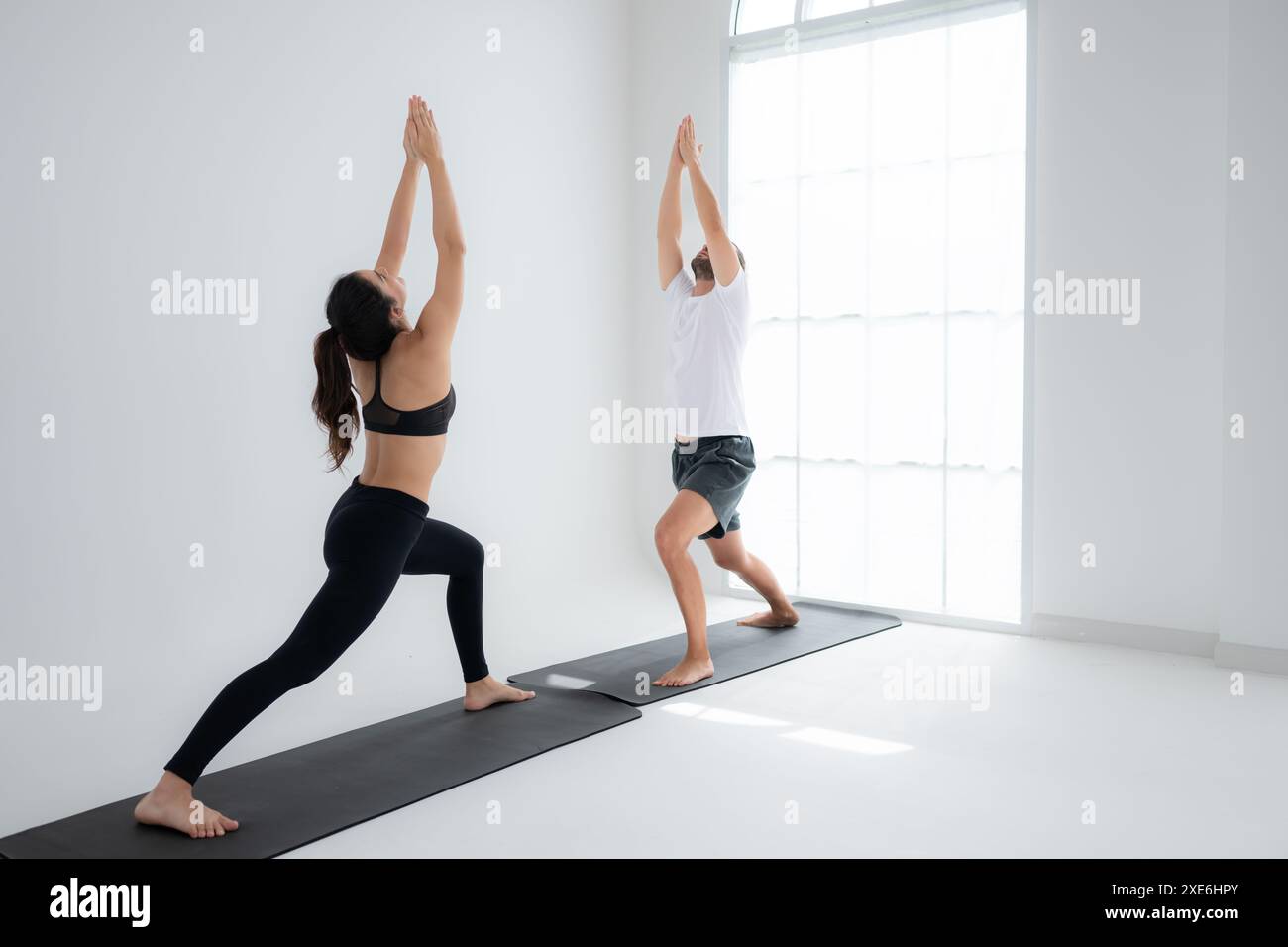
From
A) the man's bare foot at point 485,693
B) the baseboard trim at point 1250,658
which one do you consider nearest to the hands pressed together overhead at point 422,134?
the man's bare foot at point 485,693

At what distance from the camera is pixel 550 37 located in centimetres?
535

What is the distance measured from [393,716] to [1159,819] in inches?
88.4

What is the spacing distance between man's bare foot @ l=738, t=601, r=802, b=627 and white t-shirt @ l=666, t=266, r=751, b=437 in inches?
41.8

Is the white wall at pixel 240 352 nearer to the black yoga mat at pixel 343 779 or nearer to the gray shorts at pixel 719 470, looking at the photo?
the black yoga mat at pixel 343 779

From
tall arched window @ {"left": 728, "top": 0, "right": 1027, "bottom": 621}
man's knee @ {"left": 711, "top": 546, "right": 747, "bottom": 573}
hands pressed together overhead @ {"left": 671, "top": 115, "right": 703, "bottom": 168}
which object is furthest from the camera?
tall arched window @ {"left": 728, "top": 0, "right": 1027, "bottom": 621}

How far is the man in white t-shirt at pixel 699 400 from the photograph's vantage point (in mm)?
3748

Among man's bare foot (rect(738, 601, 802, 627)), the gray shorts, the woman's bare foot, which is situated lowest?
the woman's bare foot

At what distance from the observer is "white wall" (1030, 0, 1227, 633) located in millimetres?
4094

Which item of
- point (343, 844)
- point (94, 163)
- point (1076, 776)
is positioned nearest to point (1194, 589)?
point (1076, 776)

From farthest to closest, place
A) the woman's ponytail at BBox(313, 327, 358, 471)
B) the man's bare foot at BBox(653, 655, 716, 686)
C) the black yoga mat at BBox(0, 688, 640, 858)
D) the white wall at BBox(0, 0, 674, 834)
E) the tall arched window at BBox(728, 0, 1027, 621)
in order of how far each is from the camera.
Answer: the tall arched window at BBox(728, 0, 1027, 621) < the man's bare foot at BBox(653, 655, 716, 686) < the white wall at BBox(0, 0, 674, 834) < the woman's ponytail at BBox(313, 327, 358, 471) < the black yoga mat at BBox(0, 688, 640, 858)

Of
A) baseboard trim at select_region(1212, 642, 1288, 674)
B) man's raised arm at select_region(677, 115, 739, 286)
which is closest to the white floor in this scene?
baseboard trim at select_region(1212, 642, 1288, 674)

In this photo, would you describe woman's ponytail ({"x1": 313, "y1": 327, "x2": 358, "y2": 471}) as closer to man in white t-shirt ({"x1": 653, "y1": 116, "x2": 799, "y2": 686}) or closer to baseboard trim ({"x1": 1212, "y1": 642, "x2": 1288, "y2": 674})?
man in white t-shirt ({"x1": 653, "y1": 116, "x2": 799, "y2": 686})

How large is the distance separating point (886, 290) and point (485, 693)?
2645 mm

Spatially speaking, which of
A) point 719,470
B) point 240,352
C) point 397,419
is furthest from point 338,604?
point 240,352
